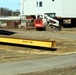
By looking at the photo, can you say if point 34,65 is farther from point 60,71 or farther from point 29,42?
point 29,42

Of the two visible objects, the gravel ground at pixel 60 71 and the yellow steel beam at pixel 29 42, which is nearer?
the gravel ground at pixel 60 71

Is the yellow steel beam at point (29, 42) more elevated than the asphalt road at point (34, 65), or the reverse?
Answer: the yellow steel beam at point (29, 42)

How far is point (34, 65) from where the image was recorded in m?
14.4

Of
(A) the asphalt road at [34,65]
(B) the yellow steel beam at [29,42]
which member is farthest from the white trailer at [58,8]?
(A) the asphalt road at [34,65]

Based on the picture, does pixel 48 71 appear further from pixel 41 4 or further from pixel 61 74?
pixel 41 4

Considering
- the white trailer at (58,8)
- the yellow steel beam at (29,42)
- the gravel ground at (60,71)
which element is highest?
the white trailer at (58,8)

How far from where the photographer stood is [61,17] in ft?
176

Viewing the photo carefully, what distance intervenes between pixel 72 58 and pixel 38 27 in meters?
26.1

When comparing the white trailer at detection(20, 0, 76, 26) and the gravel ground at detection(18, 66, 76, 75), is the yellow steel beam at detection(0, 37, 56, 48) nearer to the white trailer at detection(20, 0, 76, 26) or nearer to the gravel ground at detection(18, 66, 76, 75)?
the gravel ground at detection(18, 66, 76, 75)

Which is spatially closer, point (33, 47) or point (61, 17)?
point (33, 47)

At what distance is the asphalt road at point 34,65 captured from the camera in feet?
42.5

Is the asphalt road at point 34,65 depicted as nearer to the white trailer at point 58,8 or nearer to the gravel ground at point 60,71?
the gravel ground at point 60,71

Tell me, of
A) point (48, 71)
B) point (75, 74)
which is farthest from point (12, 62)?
point (75, 74)

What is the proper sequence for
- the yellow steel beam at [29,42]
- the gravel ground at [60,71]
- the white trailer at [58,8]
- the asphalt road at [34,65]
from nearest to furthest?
the gravel ground at [60,71] → the asphalt road at [34,65] → the yellow steel beam at [29,42] → the white trailer at [58,8]
